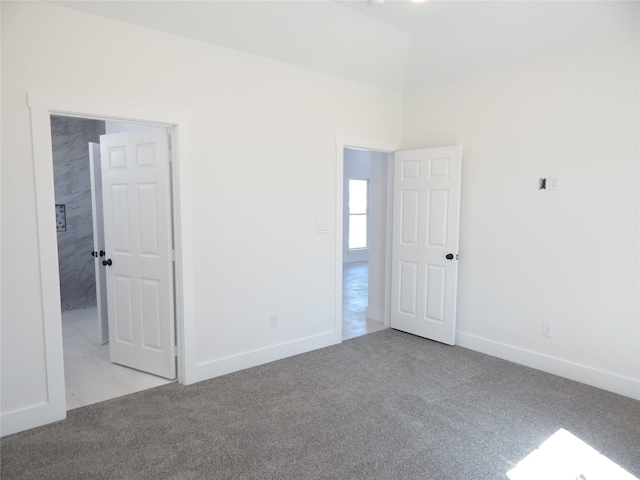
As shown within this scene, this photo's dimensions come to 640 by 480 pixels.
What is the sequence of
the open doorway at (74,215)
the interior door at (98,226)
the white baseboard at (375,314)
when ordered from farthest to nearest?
the open doorway at (74,215)
the white baseboard at (375,314)
the interior door at (98,226)

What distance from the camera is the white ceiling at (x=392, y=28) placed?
115 inches

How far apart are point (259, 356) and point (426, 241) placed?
2.07 meters

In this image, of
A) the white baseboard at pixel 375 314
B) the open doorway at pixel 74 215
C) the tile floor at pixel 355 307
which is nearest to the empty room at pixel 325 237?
the tile floor at pixel 355 307

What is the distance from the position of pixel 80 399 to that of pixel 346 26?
3.65m

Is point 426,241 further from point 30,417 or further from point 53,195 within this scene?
point 30,417

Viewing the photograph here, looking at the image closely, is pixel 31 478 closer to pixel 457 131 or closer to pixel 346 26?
pixel 346 26

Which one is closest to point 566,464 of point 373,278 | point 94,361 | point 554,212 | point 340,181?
point 554,212

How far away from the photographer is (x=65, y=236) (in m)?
6.08

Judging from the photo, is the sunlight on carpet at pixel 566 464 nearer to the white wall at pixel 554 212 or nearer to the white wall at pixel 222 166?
the white wall at pixel 554 212

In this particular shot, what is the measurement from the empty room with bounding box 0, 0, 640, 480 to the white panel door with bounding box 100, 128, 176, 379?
0.03 meters

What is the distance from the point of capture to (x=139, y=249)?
3.42 meters

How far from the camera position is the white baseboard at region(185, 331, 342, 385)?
337 centimetres

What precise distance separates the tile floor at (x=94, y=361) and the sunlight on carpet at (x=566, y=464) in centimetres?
232

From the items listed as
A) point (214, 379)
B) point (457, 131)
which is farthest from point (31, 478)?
point (457, 131)
